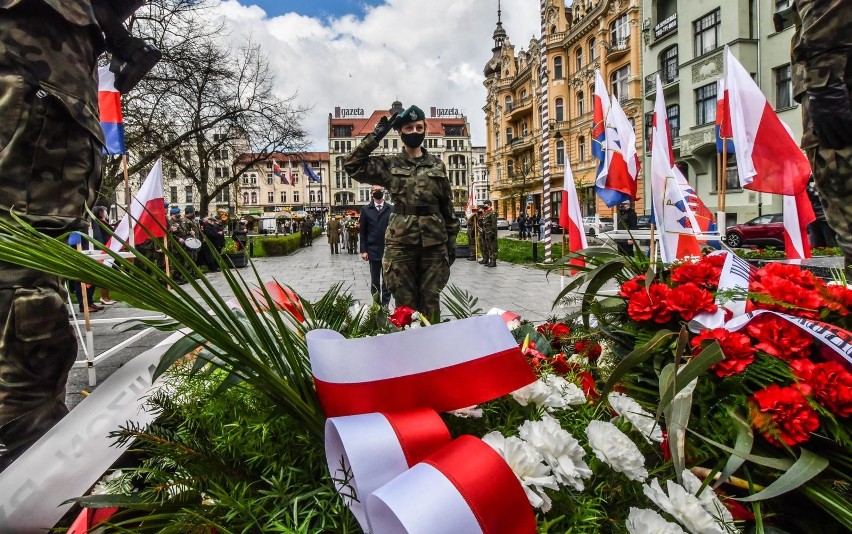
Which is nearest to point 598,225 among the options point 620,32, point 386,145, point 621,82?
point 621,82

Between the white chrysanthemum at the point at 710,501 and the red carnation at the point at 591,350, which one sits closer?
the white chrysanthemum at the point at 710,501

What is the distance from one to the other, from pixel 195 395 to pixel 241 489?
0.29 meters

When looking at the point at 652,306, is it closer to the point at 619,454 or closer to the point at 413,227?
the point at 619,454

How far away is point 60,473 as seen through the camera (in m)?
0.82

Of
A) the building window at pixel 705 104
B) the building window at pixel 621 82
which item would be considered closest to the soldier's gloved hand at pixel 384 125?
the building window at pixel 705 104

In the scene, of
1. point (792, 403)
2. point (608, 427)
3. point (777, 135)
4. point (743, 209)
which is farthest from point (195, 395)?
point (743, 209)

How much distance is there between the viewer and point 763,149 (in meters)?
4.49

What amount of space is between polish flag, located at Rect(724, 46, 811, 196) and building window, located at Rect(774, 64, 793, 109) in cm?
2349

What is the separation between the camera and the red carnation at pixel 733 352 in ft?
2.72

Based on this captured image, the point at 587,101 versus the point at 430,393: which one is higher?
the point at 587,101

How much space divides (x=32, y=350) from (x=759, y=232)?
76.0 feet

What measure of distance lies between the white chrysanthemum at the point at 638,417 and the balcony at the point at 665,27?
3460 centimetres

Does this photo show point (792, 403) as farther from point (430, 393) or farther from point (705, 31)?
point (705, 31)

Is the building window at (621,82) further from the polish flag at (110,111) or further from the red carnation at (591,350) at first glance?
the red carnation at (591,350)
